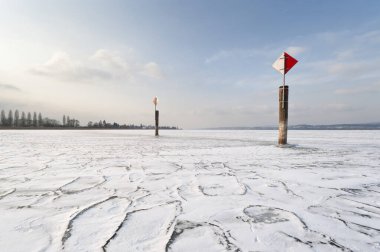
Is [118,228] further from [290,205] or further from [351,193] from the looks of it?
[351,193]

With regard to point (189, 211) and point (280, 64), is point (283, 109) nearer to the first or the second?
point (280, 64)

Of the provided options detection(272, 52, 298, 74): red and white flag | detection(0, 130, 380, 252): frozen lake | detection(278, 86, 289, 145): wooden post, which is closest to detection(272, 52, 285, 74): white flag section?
detection(272, 52, 298, 74): red and white flag

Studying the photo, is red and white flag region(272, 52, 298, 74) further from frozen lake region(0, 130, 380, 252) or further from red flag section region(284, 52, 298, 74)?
frozen lake region(0, 130, 380, 252)

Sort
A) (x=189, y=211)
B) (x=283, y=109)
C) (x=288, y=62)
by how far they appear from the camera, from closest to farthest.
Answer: (x=189, y=211) < (x=283, y=109) < (x=288, y=62)

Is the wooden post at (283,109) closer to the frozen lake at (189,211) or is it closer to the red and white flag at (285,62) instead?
the red and white flag at (285,62)

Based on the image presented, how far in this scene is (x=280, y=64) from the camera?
5969 millimetres

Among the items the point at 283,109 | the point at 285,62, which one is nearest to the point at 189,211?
the point at 283,109

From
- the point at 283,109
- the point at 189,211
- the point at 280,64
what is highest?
the point at 280,64

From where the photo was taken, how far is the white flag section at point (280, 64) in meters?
5.91

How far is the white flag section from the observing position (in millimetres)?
5905

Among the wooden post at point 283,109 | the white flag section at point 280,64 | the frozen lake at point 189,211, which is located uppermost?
the white flag section at point 280,64

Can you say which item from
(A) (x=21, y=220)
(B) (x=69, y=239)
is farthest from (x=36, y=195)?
(B) (x=69, y=239)

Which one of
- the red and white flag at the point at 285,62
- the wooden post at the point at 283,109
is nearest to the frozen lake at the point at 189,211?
the wooden post at the point at 283,109

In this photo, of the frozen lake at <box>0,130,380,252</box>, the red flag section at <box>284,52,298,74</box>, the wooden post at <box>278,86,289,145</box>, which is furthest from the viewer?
the red flag section at <box>284,52,298,74</box>
